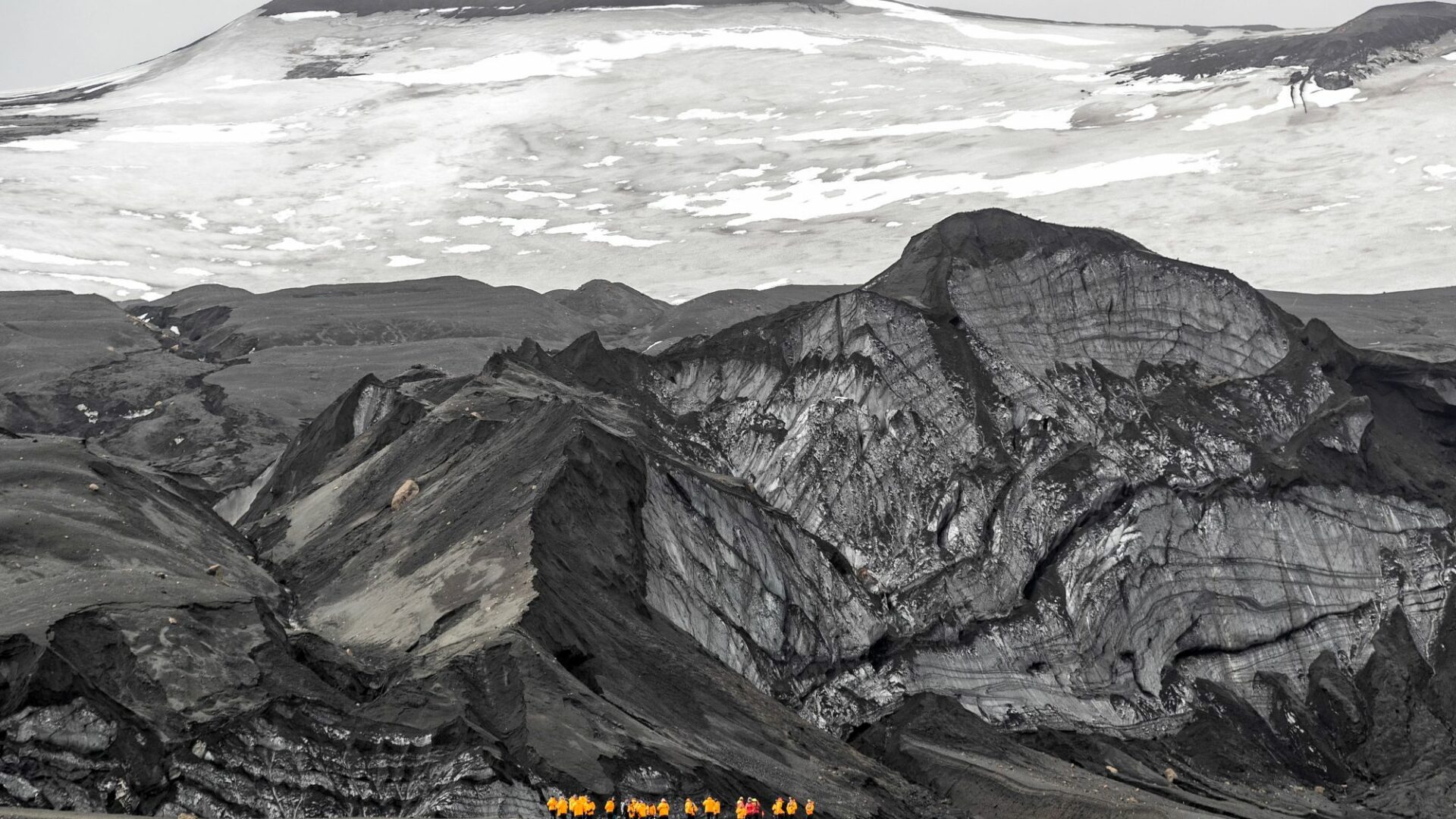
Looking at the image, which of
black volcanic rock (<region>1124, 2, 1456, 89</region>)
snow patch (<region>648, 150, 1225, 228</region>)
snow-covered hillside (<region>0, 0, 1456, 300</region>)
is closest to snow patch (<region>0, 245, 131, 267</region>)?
snow-covered hillside (<region>0, 0, 1456, 300</region>)

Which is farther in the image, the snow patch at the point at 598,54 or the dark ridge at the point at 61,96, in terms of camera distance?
the snow patch at the point at 598,54

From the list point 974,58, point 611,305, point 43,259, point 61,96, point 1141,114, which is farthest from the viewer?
point 61,96

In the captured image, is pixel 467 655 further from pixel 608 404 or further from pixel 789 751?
pixel 608 404

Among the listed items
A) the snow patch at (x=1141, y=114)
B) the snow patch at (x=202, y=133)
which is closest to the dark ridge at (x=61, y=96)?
the snow patch at (x=202, y=133)

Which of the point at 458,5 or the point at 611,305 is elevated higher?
the point at 458,5

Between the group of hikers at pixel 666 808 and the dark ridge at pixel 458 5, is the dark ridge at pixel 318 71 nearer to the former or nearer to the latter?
the dark ridge at pixel 458 5

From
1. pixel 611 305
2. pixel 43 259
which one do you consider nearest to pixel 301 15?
pixel 43 259

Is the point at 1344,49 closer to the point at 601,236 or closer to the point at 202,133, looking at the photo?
the point at 601,236
